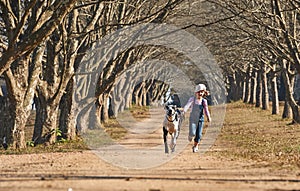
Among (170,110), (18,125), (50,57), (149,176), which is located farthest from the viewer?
(50,57)

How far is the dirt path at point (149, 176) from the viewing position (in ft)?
27.3

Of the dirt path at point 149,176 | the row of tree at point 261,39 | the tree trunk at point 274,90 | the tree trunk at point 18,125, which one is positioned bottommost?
the dirt path at point 149,176

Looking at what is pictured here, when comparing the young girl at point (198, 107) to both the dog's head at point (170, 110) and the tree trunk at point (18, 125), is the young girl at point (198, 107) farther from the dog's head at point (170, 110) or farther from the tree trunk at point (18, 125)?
the tree trunk at point (18, 125)

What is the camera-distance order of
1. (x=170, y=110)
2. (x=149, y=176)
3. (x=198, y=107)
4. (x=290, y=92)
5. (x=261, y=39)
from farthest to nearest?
1. (x=290, y=92)
2. (x=261, y=39)
3. (x=170, y=110)
4. (x=198, y=107)
5. (x=149, y=176)

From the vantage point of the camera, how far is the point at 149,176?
384 inches

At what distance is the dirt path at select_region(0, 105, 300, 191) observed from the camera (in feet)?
27.3

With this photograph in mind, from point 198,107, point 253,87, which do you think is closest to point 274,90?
point 253,87

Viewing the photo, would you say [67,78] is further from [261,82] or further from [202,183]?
[261,82]

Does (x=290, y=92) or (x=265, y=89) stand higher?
(x=265, y=89)

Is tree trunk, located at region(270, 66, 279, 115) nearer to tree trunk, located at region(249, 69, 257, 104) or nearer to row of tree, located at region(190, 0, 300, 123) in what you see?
row of tree, located at region(190, 0, 300, 123)

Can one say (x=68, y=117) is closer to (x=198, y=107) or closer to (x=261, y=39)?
(x=261, y=39)

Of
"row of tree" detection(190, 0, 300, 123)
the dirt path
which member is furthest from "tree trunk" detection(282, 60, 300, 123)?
the dirt path

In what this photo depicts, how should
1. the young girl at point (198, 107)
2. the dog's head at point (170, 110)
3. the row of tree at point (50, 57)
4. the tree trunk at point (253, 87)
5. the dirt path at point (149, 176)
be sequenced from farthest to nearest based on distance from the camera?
the tree trunk at point (253, 87) < the dog's head at point (170, 110) < the young girl at point (198, 107) < the row of tree at point (50, 57) < the dirt path at point (149, 176)

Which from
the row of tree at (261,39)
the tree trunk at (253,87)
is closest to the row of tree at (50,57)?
the row of tree at (261,39)
